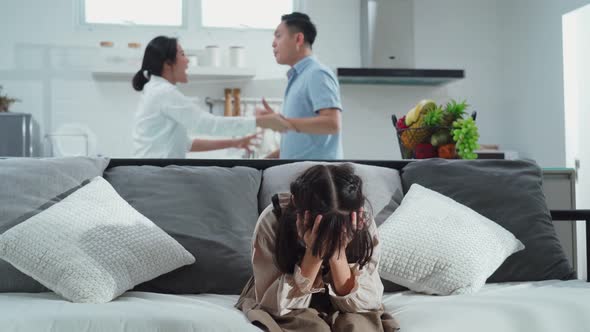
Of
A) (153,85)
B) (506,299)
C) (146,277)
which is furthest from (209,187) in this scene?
(153,85)

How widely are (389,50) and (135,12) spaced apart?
→ 2.12 meters

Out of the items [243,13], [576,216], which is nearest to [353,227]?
[576,216]

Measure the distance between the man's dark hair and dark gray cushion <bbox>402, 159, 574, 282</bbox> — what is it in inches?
49.5

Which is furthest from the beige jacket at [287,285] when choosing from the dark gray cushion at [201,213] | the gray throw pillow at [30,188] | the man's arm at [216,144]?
the man's arm at [216,144]

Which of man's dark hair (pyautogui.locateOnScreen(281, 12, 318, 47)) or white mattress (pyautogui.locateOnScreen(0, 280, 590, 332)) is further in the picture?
man's dark hair (pyautogui.locateOnScreen(281, 12, 318, 47))

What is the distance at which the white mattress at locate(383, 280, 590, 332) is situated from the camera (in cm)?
196

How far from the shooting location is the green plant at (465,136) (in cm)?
284

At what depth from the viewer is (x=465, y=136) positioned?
2869mm

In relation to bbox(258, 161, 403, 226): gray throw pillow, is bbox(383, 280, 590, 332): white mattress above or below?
below

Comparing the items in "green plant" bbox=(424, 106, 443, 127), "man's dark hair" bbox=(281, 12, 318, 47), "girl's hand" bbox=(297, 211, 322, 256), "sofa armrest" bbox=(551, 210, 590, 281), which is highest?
"man's dark hair" bbox=(281, 12, 318, 47)

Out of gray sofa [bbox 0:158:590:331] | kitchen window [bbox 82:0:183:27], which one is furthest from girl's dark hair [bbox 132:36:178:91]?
kitchen window [bbox 82:0:183:27]

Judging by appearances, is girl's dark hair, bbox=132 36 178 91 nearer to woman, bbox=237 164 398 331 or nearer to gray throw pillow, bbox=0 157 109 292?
gray throw pillow, bbox=0 157 109 292

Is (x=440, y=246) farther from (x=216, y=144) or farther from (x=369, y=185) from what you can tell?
(x=216, y=144)

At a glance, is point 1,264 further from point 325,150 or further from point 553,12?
point 553,12
